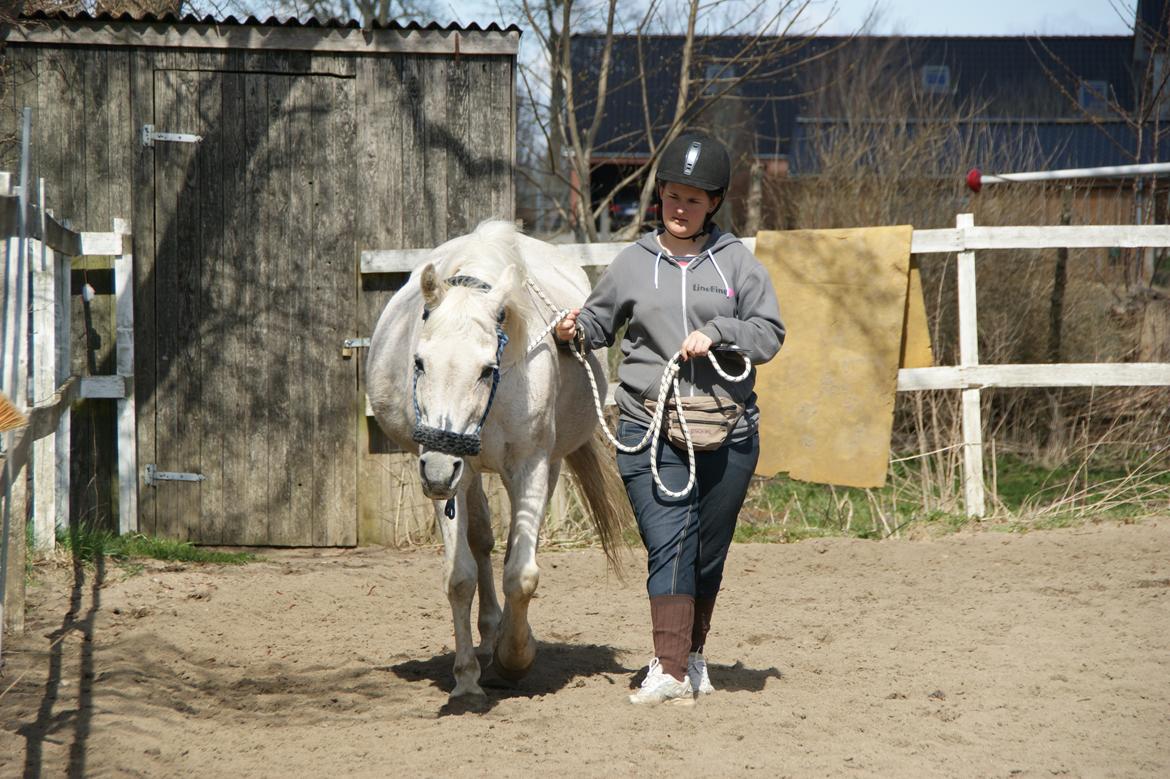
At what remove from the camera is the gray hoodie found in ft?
11.6

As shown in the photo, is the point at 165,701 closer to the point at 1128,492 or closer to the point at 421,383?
the point at 421,383

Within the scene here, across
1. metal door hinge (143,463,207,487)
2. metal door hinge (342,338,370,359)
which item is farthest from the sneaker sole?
metal door hinge (143,463,207,487)

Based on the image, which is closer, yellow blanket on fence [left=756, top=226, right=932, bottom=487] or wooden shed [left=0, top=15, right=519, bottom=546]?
wooden shed [left=0, top=15, right=519, bottom=546]

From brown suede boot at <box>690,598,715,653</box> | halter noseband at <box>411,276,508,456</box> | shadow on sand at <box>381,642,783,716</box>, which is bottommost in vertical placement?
shadow on sand at <box>381,642,783,716</box>

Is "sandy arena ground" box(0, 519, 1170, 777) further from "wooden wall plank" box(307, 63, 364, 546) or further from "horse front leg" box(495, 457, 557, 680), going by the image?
"wooden wall plank" box(307, 63, 364, 546)

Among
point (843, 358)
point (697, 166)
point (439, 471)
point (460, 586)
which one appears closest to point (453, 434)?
point (439, 471)

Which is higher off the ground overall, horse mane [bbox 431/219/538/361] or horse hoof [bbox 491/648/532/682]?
horse mane [bbox 431/219/538/361]

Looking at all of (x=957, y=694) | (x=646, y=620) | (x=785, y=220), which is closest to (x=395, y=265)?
(x=646, y=620)

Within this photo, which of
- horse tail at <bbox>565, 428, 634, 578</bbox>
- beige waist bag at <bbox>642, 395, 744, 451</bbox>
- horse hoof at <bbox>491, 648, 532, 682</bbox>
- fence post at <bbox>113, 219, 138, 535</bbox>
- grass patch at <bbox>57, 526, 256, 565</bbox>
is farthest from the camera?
fence post at <bbox>113, 219, 138, 535</bbox>

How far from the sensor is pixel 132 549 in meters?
5.95

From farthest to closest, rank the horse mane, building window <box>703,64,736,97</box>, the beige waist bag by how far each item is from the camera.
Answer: building window <box>703,64,736,97</box> < the beige waist bag < the horse mane

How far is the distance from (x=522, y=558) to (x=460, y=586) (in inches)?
9.2

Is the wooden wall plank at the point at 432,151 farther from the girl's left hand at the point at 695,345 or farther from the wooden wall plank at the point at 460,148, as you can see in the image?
the girl's left hand at the point at 695,345

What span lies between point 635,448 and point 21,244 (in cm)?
205
